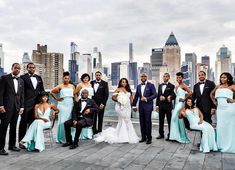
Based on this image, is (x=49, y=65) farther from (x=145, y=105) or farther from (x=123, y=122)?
(x=145, y=105)

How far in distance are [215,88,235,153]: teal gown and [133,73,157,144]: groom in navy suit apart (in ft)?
4.83

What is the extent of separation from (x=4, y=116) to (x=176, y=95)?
3871 mm

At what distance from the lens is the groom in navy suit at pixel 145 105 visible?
5.57 meters

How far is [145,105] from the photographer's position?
563 cm

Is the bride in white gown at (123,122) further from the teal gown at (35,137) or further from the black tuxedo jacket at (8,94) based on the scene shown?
the black tuxedo jacket at (8,94)

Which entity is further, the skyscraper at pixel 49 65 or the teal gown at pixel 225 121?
the skyscraper at pixel 49 65

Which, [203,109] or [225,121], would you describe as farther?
[203,109]

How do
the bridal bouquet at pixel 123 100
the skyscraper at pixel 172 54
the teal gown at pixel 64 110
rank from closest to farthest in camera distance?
the teal gown at pixel 64 110 → the bridal bouquet at pixel 123 100 → the skyscraper at pixel 172 54

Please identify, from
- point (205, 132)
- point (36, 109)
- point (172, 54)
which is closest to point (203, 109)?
point (205, 132)

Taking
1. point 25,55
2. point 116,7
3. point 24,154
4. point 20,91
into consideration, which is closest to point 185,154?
point 24,154

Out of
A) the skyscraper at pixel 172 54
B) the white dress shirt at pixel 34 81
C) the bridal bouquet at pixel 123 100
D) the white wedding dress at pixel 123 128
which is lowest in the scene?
the white wedding dress at pixel 123 128

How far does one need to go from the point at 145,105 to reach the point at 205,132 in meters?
1.48

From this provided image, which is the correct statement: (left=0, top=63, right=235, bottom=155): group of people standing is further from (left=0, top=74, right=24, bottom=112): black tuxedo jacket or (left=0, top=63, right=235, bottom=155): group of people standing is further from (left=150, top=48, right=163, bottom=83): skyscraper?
(left=150, top=48, right=163, bottom=83): skyscraper

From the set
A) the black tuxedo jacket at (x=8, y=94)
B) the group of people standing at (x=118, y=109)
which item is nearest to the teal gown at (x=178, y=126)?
the group of people standing at (x=118, y=109)
